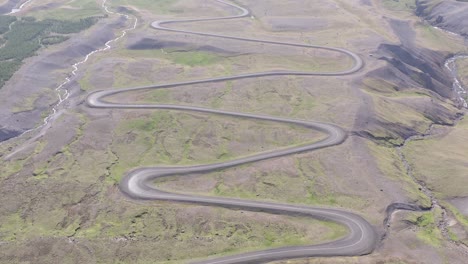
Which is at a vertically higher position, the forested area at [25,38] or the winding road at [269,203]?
the forested area at [25,38]

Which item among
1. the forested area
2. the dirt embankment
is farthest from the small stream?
the forested area

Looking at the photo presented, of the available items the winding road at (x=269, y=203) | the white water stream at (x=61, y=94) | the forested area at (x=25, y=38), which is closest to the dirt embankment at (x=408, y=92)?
the winding road at (x=269, y=203)

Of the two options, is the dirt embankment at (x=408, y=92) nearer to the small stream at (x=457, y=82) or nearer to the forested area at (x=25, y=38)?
the small stream at (x=457, y=82)

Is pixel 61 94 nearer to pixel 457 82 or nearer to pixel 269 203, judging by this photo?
pixel 269 203

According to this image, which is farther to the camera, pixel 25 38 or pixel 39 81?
pixel 25 38

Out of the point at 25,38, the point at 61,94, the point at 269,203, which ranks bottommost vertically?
the point at 269,203

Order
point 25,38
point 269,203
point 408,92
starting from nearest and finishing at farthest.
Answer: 1. point 269,203
2. point 408,92
3. point 25,38

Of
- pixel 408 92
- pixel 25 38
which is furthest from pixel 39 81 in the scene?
pixel 408 92

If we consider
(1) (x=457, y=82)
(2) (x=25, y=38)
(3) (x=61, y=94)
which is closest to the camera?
(3) (x=61, y=94)

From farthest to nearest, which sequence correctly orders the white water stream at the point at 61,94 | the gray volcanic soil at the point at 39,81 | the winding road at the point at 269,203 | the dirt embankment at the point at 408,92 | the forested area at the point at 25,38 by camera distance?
the forested area at the point at 25,38, the dirt embankment at the point at 408,92, the gray volcanic soil at the point at 39,81, the white water stream at the point at 61,94, the winding road at the point at 269,203
